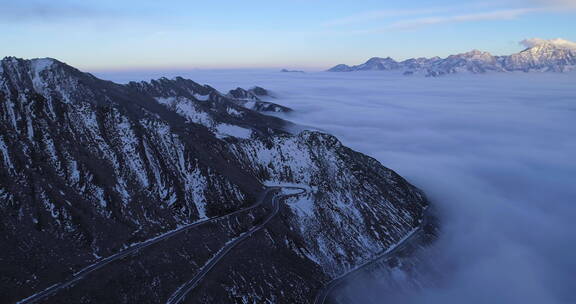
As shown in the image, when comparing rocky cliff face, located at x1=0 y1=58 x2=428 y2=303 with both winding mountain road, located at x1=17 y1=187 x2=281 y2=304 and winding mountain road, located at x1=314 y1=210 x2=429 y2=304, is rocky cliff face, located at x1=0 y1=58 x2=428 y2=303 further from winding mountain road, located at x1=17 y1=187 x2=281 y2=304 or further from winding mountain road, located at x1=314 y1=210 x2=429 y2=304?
winding mountain road, located at x1=314 y1=210 x2=429 y2=304

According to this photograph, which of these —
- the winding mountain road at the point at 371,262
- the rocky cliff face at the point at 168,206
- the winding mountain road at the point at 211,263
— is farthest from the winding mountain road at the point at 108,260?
the winding mountain road at the point at 371,262

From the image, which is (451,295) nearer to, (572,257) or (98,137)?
(572,257)

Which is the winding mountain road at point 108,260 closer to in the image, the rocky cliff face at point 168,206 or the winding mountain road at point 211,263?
the rocky cliff face at point 168,206

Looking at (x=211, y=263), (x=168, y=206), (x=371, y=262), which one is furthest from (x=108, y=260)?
(x=371, y=262)

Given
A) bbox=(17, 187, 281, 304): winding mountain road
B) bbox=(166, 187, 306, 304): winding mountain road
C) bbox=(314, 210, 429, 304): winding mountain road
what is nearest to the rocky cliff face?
bbox=(17, 187, 281, 304): winding mountain road

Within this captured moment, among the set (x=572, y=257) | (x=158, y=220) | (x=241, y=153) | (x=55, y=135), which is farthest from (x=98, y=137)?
(x=572, y=257)
